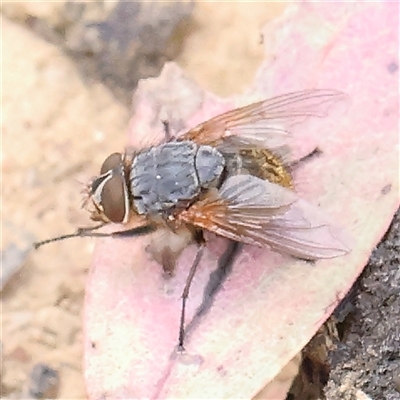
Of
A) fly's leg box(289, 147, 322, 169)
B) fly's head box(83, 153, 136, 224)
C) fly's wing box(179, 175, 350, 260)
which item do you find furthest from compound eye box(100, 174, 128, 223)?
fly's leg box(289, 147, 322, 169)

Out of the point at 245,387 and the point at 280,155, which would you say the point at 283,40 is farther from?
the point at 245,387

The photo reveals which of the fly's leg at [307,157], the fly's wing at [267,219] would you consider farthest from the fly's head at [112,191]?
the fly's leg at [307,157]

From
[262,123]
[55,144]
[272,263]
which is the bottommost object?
[55,144]

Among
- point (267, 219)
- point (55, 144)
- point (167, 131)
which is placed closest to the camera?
point (267, 219)

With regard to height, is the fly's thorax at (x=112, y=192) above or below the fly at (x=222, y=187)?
below

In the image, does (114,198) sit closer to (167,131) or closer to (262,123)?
(167,131)

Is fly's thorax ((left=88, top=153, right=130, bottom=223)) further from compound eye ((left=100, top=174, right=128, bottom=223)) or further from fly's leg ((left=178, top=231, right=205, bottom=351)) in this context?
fly's leg ((left=178, top=231, right=205, bottom=351))

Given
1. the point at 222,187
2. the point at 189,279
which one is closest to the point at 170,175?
the point at 222,187

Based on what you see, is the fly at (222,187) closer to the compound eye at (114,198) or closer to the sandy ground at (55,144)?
the compound eye at (114,198)
